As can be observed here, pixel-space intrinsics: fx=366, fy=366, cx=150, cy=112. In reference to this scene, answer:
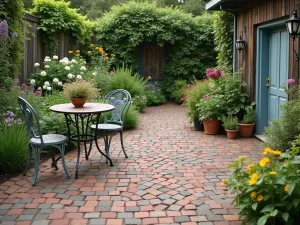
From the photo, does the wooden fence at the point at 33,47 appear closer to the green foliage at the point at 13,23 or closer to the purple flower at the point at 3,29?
the green foliage at the point at 13,23

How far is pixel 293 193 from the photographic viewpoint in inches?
104

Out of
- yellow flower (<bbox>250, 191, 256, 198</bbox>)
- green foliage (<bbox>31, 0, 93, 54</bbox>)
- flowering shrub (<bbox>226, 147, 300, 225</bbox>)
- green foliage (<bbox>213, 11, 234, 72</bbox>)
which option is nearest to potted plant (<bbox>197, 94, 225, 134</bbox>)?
green foliage (<bbox>213, 11, 234, 72</bbox>)

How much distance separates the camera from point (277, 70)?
6.19 m

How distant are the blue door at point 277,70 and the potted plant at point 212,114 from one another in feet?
2.97

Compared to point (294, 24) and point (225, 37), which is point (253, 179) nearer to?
point (294, 24)

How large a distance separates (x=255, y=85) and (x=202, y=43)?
613 cm

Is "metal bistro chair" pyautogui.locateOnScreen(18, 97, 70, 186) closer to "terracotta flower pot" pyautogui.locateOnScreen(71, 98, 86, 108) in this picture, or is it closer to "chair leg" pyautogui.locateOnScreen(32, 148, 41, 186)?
"chair leg" pyautogui.locateOnScreen(32, 148, 41, 186)

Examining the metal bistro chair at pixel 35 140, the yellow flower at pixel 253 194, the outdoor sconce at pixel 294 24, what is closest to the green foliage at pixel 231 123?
the outdoor sconce at pixel 294 24

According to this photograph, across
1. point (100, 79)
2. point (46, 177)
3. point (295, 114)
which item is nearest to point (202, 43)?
point (100, 79)

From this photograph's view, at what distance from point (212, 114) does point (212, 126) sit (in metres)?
0.23

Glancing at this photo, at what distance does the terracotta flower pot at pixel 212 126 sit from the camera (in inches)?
273

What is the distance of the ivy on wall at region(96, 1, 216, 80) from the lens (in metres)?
12.3

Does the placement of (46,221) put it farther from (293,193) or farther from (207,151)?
(207,151)

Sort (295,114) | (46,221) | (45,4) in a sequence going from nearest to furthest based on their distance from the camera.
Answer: (46,221) < (295,114) < (45,4)
